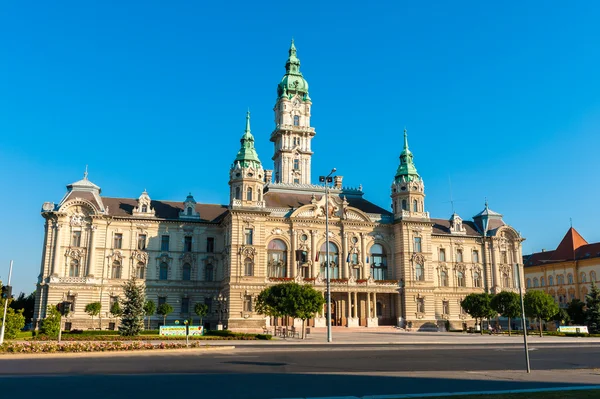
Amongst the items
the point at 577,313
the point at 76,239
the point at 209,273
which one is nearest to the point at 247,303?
the point at 209,273

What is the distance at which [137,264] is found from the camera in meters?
74.2

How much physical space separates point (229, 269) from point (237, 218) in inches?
268

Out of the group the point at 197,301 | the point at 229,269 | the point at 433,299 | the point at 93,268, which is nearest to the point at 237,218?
the point at 229,269

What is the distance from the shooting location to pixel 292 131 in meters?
95.1

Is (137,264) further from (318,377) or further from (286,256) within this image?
(318,377)

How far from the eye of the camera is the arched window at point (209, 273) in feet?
251

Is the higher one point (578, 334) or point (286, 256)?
point (286, 256)

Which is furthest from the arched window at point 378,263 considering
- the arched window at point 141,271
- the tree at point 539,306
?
the arched window at point 141,271

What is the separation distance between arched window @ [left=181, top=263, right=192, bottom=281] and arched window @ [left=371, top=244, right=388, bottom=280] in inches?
1037

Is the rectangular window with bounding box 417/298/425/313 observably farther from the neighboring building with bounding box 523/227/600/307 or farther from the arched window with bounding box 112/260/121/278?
the arched window with bounding box 112/260/121/278

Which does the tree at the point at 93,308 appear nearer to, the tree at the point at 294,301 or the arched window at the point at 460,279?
the tree at the point at 294,301

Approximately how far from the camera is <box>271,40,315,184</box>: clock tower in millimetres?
93875

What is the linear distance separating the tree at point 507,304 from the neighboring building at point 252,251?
35.9 ft

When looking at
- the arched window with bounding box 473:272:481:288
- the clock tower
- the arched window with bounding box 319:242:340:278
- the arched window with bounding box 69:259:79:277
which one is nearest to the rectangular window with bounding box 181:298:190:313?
the arched window with bounding box 69:259:79:277
